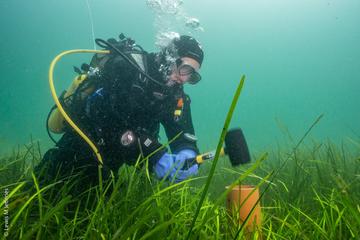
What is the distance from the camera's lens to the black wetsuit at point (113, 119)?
10.0ft

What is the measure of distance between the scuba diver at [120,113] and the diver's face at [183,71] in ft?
0.04

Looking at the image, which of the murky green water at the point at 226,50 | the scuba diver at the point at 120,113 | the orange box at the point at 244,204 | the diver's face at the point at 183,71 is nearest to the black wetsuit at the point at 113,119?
the scuba diver at the point at 120,113

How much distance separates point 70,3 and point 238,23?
4456 cm

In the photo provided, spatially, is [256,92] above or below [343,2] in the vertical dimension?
below

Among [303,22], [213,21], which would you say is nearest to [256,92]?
[303,22]

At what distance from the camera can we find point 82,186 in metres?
3.26

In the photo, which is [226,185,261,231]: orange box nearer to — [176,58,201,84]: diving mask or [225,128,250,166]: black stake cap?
[225,128,250,166]: black stake cap

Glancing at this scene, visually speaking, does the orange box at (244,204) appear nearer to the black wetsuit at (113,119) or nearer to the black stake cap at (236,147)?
the black stake cap at (236,147)

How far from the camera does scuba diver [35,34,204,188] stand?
3.02 m

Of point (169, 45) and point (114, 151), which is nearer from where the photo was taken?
point (114, 151)

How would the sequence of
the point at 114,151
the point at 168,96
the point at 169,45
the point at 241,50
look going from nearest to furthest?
1. the point at 114,151
2. the point at 168,96
3. the point at 169,45
4. the point at 241,50

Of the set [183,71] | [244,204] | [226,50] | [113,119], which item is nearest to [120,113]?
[113,119]

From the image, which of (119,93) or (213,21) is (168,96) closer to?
(119,93)

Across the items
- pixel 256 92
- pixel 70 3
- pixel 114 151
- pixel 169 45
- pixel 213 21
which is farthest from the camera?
pixel 256 92
